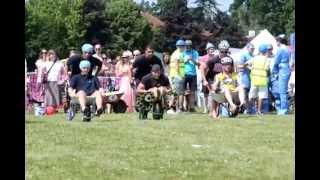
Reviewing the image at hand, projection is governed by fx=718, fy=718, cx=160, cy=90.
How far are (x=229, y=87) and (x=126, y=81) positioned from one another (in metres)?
3.01

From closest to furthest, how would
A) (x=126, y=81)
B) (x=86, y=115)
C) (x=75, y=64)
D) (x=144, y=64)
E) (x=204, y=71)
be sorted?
1. (x=86, y=115)
2. (x=75, y=64)
3. (x=144, y=64)
4. (x=204, y=71)
5. (x=126, y=81)

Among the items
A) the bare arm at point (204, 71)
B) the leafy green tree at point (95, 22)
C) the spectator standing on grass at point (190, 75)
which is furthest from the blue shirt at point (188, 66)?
the leafy green tree at point (95, 22)

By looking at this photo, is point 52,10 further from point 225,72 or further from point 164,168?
point 164,168

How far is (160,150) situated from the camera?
7094mm

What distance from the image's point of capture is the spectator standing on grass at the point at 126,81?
46.1 feet

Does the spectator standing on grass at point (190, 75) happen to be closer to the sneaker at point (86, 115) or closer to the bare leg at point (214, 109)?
the bare leg at point (214, 109)

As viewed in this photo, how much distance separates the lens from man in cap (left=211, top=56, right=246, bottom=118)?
461 inches

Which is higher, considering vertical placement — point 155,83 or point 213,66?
point 213,66

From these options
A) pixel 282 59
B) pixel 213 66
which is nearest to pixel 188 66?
pixel 213 66

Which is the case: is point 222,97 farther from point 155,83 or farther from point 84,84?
point 84,84

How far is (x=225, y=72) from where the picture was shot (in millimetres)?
12078

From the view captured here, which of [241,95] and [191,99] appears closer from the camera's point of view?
[241,95]

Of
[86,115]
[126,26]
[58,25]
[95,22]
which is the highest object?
[95,22]

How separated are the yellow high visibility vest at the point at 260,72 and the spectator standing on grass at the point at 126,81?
245 cm
